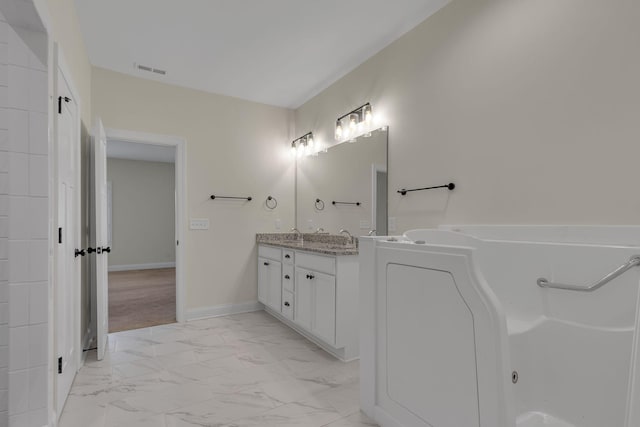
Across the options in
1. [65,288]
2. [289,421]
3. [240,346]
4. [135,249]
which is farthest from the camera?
[135,249]

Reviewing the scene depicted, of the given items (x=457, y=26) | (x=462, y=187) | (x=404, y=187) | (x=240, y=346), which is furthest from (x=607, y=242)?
(x=240, y=346)

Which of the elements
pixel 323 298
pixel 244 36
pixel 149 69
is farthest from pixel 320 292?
pixel 149 69

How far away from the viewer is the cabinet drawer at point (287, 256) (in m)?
3.05

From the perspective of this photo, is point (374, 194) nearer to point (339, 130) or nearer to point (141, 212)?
point (339, 130)

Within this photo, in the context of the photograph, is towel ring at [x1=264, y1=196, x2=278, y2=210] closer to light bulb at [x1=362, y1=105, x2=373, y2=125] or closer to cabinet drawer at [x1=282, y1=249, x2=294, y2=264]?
cabinet drawer at [x1=282, y1=249, x2=294, y2=264]

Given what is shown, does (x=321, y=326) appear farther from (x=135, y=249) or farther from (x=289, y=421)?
(x=135, y=249)

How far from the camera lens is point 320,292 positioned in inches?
102

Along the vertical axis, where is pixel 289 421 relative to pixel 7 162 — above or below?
below

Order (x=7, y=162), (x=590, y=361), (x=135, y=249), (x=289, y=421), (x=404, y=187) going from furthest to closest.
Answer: (x=135, y=249) < (x=404, y=187) < (x=289, y=421) < (x=7, y=162) < (x=590, y=361)

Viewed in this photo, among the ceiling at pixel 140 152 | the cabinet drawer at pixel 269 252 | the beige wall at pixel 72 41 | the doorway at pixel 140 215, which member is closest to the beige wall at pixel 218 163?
the cabinet drawer at pixel 269 252

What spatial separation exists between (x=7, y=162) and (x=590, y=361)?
259 centimetres

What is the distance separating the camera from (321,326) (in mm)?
2570

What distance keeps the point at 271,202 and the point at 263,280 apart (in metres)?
0.95

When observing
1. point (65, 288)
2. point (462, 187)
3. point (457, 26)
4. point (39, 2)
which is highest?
point (457, 26)
